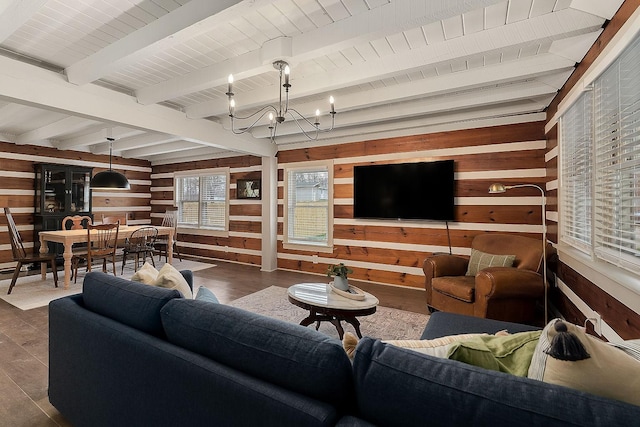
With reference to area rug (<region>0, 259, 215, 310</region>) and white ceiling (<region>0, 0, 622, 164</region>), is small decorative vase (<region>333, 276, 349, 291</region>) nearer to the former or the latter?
white ceiling (<region>0, 0, 622, 164</region>)

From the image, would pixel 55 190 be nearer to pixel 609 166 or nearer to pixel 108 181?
pixel 108 181

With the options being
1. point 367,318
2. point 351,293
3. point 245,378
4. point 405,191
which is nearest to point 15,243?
point 351,293

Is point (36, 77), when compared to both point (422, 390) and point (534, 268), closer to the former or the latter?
point (422, 390)

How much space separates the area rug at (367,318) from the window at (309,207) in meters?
1.60

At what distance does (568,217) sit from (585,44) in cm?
145

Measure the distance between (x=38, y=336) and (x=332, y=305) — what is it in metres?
2.84

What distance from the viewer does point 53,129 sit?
494 cm

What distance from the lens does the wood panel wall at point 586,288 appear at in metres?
1.72

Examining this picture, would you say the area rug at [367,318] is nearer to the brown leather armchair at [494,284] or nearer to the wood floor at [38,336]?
the wood floor at [38,336]

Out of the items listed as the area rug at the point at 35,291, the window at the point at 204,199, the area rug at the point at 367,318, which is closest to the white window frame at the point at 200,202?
the window at the point at 204,199

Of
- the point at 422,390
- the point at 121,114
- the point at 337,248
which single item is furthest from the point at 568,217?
the point at 121,114

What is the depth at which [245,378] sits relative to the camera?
1075 mm

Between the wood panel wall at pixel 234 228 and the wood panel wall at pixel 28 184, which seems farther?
the wood panel wall at pixel 234 228

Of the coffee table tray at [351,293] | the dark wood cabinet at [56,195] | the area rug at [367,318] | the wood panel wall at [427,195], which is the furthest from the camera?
the dark wood cabinet at [56,195]
